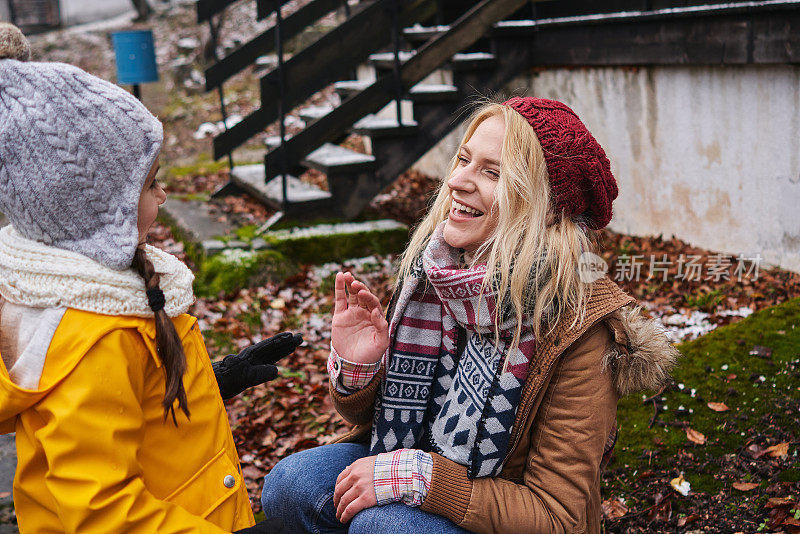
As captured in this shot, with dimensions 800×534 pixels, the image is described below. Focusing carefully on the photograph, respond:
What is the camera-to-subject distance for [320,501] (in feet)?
7.47

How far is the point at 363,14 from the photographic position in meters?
6.45

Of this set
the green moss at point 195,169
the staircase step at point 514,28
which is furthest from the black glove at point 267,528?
the green moss at point 195,169

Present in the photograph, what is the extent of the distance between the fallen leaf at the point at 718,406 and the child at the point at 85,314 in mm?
2332

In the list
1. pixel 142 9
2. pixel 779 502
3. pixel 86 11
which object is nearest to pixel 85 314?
pixel 779 502

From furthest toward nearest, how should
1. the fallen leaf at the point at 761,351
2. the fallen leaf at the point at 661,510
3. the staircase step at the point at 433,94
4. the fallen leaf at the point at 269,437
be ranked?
the staircase step at the point at 433,94, the fallen leaf at the point at 269,437, the fallen leaf at the point at 761,351, the fallen leaf at the point at 661,510

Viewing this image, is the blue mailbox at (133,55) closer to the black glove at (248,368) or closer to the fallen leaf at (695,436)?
the black glove at (248,368)

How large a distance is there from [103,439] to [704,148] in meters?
5.36

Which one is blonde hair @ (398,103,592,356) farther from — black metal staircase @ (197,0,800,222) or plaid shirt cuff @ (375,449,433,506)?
black metal staircase @ (197,0,800,222)

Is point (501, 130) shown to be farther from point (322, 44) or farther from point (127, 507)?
point (322, 44)

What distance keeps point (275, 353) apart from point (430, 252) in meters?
0.63

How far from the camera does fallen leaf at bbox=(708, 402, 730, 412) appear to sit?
10.7 feet

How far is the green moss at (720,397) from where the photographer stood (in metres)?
3.09

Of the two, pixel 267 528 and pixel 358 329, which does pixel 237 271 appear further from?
pixel 267 528

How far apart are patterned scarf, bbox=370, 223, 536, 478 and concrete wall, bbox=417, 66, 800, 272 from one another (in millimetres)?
2665
